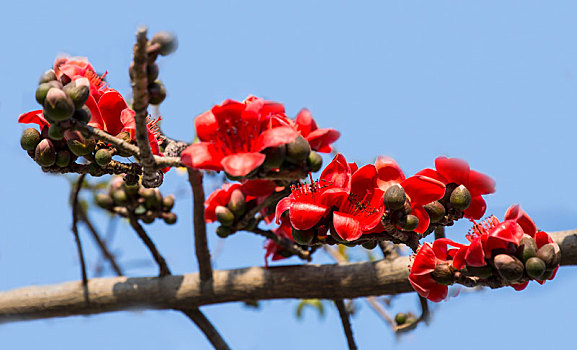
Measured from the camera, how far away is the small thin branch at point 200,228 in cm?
271

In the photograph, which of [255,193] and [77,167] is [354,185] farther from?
[77,167]

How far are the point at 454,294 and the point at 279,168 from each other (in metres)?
0.94

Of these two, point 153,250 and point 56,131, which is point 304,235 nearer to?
point 56,131

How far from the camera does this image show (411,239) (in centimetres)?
194

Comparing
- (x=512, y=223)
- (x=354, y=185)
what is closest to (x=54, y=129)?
(x=354, y=185)

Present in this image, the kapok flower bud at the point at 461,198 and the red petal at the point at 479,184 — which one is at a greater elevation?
the red petal at the point at 479,184

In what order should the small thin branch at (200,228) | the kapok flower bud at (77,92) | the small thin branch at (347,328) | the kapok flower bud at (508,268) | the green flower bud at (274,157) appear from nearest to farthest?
the green flower bud at (274,157) < the kapok flower bud at (77,92) < the kapok flower bud at (508,268) < the small thin branch at (200,228) < the small thin branch at (347,328)

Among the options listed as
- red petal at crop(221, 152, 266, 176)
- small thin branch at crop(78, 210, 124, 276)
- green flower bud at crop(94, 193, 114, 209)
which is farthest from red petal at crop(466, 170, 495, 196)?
small thin branch at crop(78, 210, 124, 276)

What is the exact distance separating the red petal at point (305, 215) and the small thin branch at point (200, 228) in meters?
0.88

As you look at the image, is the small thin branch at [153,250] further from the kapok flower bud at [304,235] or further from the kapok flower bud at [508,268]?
the kapok flower bud at [508,268]

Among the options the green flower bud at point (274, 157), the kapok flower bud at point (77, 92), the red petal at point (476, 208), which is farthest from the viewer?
the red petal at point (476, 208)

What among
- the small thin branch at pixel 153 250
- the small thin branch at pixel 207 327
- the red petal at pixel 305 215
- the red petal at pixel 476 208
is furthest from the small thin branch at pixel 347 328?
the red petal at pixel 305 215

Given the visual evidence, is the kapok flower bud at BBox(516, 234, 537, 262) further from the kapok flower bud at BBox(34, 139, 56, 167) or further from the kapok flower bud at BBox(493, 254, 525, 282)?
the kapok flower bud at BBox(34, 139, 56, 167)

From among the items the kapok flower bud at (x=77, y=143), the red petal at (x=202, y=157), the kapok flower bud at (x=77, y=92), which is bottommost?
the red petal at (x=202, y=157)
